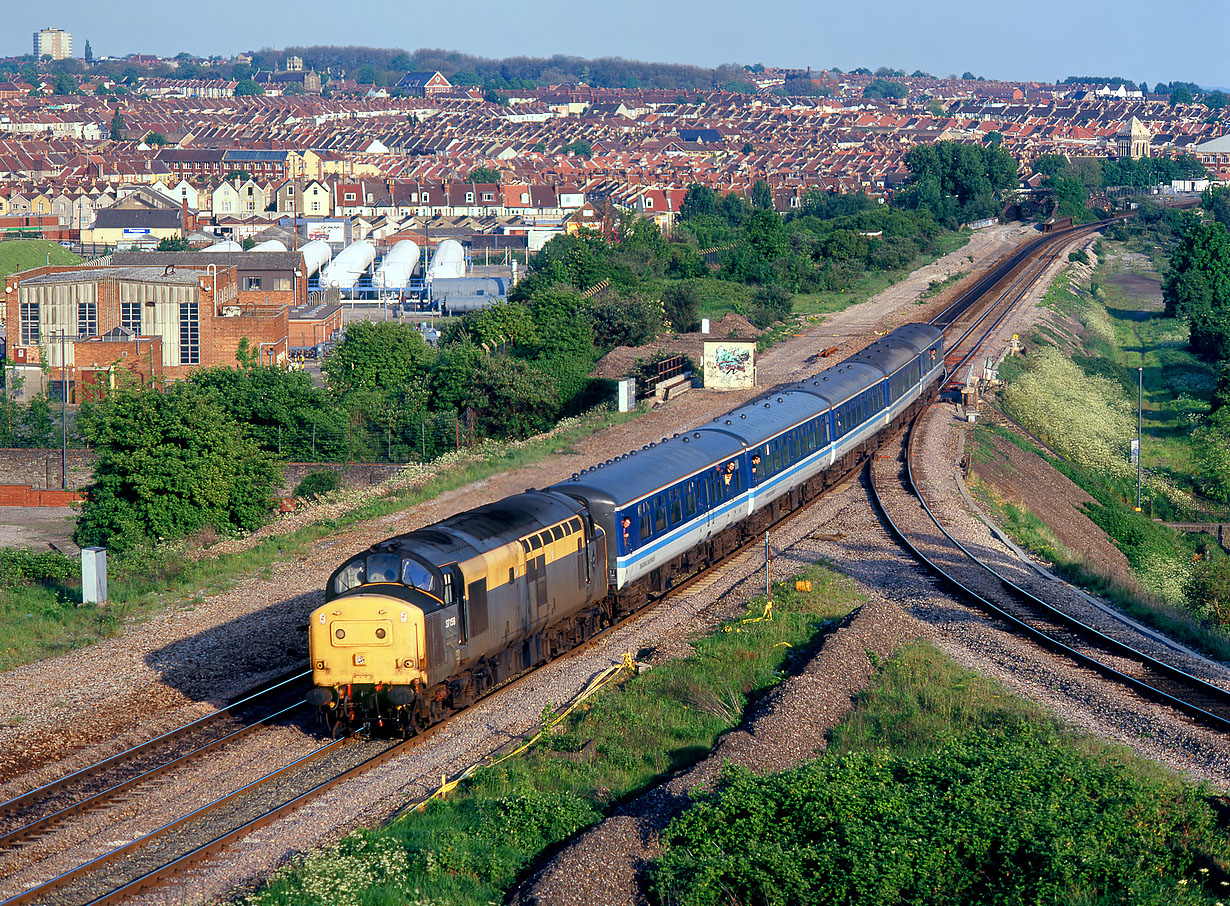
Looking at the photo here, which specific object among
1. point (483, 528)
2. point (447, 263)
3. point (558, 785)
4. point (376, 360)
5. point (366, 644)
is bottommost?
point (558, 785)

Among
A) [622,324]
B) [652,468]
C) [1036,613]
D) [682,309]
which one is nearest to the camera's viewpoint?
[1036,613]

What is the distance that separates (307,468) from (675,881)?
109 ft

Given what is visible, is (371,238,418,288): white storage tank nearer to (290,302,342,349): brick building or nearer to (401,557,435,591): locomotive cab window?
(290,302,342,349): brick building

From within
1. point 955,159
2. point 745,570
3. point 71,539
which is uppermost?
point 955,159

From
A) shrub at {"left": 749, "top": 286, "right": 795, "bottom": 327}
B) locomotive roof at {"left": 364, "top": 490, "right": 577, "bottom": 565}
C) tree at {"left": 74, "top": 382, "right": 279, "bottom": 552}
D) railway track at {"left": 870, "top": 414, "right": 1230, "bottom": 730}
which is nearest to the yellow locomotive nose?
locomotive roof at {"left": 364, "top": 490, "right": 577, "bottom": 565}

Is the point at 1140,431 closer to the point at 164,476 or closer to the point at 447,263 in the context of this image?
the point at 164,476

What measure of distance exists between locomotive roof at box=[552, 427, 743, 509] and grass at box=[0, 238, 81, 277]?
79.6m

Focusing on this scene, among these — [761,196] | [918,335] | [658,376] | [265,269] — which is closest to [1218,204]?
[761,196]

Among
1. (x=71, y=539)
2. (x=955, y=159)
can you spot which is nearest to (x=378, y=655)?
(x=71, y=539)

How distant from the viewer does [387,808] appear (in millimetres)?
15922

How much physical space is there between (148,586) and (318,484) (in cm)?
1584

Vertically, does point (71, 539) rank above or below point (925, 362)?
below

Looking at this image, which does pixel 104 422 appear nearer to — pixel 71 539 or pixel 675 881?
pixel 71 539

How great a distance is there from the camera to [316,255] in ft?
369
